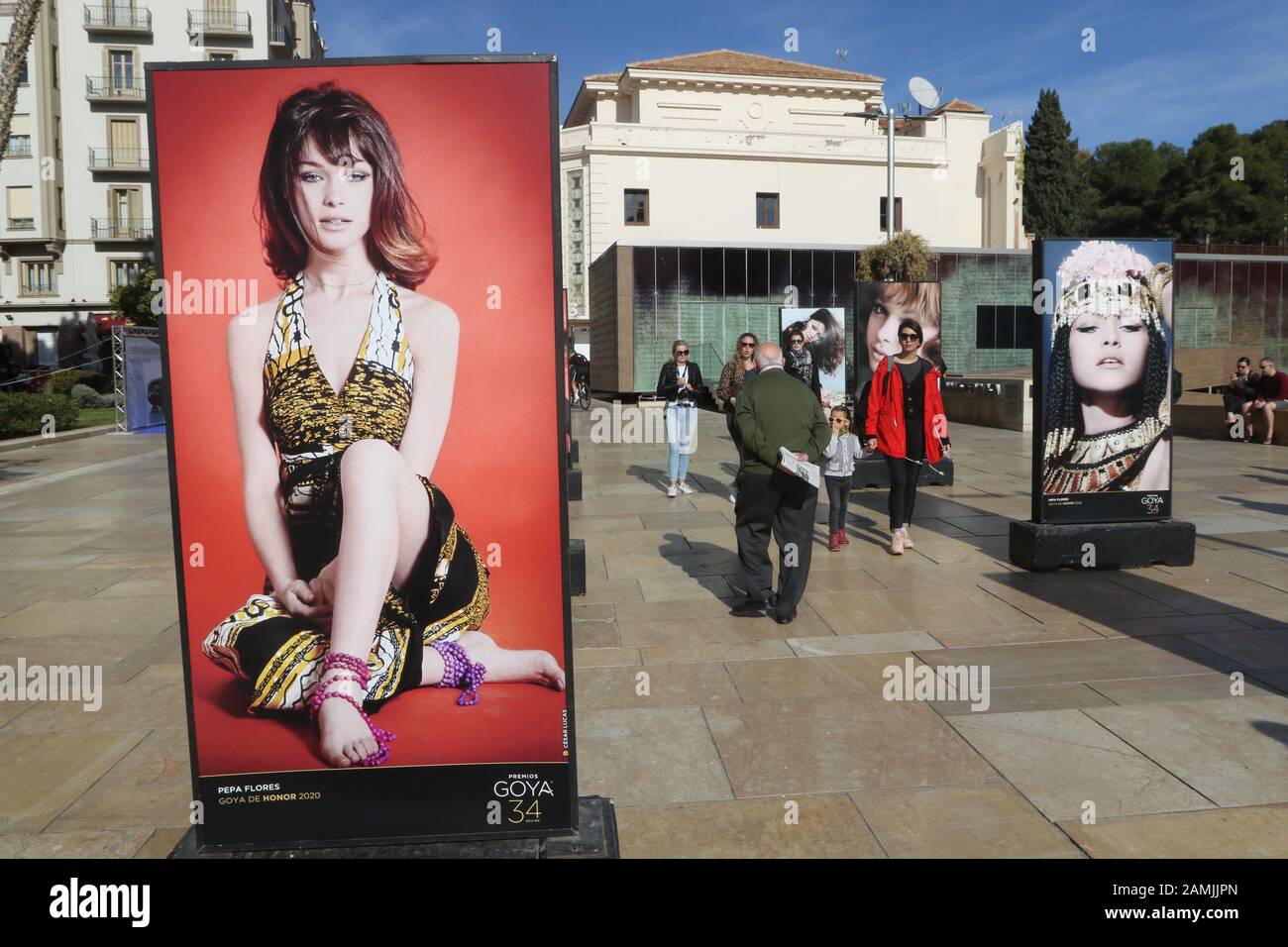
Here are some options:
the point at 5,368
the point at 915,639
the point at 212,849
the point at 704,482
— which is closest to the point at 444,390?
the point at 212,849

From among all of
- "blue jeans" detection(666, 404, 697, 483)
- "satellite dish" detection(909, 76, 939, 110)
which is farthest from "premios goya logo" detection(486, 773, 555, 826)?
"satellite dish" detection(909, 76, 939, 110)

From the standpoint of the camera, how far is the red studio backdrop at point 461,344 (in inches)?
108

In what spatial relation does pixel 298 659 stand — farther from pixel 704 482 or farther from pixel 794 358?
pixel 704 482

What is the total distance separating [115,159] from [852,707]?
56.8 meters

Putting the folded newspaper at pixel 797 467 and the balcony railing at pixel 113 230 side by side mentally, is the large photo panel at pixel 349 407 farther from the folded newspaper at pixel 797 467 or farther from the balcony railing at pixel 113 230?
the balcony railing at pixel 113 230

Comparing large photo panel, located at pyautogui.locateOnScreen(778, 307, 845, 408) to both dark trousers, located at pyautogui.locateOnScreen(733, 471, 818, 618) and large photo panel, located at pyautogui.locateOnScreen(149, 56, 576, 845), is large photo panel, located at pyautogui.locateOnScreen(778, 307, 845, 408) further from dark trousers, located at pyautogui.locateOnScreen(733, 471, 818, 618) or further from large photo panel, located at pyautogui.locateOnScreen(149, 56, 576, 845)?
large photo panel, located at pyautogui.locateOnScreen(149, 56, 576, 845)

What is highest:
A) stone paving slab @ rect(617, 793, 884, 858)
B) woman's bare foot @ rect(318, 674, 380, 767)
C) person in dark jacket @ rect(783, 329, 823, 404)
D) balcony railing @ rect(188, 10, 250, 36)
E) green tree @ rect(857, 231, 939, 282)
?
balcony railing @ rect(188, 10, 250, 36)

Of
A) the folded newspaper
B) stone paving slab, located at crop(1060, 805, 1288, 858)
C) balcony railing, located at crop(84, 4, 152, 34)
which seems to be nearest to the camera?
stone paving slab, located at crop(1060, 805, 1288, 858)

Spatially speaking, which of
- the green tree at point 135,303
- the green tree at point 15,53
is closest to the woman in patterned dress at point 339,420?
the green tree at point 15,53

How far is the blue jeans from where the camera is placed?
1109 centimetres

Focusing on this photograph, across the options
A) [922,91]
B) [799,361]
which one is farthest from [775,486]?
[922,91]

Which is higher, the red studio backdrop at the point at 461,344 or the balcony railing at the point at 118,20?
the balcony railing at the point at 118,20

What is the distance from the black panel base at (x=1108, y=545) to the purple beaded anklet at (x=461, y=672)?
17.9ft

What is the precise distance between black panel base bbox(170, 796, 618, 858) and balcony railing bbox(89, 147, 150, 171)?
182 ft
